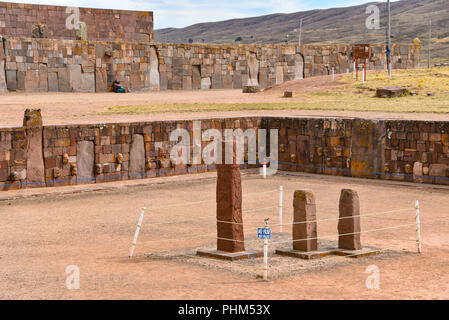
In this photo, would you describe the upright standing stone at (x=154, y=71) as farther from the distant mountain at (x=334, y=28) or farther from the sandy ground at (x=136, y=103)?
the distant mountain at (x=334, y=28)

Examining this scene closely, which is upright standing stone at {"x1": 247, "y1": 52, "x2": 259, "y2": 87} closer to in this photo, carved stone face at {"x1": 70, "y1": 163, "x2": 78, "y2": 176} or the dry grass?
the dry grass

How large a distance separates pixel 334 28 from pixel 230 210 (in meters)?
Result: 104

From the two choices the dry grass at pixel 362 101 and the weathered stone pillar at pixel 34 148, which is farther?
the dry grass at pixel 362 101

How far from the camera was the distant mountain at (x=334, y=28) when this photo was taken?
308ft

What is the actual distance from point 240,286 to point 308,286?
3.03 ft

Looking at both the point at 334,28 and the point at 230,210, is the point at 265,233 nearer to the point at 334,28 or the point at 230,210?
the point at 230,210

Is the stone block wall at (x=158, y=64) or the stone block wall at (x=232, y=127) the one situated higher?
the stone block wall at (x=158, y=64)

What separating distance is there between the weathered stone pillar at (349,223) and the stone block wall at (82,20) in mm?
28981

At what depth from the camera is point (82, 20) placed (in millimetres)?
41406

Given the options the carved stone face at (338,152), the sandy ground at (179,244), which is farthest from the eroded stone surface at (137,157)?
the carved stone face at (338,152)

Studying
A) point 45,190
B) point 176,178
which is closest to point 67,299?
point 45,190

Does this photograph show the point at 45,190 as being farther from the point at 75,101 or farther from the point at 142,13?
the point at 142,13

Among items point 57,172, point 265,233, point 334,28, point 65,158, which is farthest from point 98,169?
point 334,28
